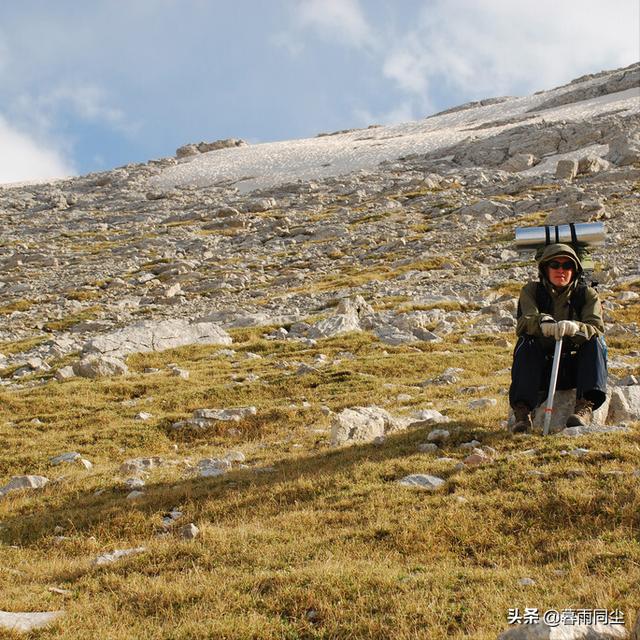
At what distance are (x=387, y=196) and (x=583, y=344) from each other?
61.2 m

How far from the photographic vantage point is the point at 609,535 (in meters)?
5.96

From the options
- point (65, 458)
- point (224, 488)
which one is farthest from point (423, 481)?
point (65, 458)

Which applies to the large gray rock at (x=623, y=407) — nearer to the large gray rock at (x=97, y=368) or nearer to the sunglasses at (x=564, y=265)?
the sunglasses at (x=564, y=265)

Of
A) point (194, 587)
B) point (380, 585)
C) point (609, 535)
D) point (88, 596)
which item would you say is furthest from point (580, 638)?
point (88, 596)

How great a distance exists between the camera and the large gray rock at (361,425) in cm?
1096

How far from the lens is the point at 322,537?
6.67 metres

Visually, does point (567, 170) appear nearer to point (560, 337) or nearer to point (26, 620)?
point (560, 337)

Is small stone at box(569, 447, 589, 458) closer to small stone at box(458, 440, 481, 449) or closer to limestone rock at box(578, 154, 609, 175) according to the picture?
small stone at box(458, 440, 481, 449)

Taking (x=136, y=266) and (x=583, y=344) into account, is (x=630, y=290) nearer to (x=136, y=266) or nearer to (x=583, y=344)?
(x=583, y=344)

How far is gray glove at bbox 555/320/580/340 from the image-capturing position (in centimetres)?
885

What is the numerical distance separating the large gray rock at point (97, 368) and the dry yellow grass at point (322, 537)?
22.1 ft

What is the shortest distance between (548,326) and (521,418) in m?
1.48

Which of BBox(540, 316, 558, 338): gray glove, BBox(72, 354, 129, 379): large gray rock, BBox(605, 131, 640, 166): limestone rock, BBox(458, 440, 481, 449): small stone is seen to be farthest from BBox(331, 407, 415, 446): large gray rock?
BBox(605, 131, 640, 166): limestone rock

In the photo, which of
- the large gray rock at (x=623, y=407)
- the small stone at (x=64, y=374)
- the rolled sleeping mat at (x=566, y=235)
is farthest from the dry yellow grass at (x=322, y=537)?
the small stone at (x=64, y=374)
